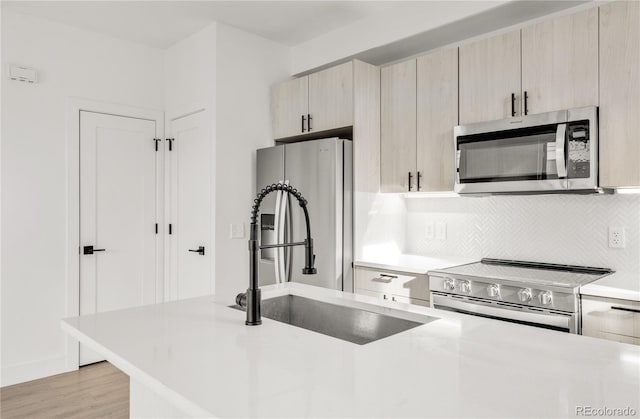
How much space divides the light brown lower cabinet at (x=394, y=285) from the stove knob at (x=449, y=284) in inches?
7.4

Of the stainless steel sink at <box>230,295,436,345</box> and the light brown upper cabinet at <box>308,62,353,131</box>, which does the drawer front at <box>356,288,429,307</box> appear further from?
the light brown upper cabinet at <box>308,62,353,131</box>

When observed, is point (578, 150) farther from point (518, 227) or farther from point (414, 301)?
point (414, 301)

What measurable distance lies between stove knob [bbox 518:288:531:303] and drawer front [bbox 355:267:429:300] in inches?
23.5

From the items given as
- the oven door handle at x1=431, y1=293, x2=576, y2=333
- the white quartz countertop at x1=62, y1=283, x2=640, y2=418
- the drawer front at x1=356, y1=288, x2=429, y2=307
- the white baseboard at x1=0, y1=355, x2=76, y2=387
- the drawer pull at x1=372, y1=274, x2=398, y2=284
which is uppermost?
the white quartz countertop at x1=62, y1=283, x2=640, y2=418

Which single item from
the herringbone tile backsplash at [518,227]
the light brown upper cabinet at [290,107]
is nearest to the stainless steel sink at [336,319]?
the herringbone tile backsplash at [518,227]

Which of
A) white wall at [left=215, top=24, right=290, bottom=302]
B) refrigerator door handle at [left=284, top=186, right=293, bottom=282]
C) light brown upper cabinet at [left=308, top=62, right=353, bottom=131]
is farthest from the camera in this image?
white wall at [left=215, top=24, right=290, bottom=302]

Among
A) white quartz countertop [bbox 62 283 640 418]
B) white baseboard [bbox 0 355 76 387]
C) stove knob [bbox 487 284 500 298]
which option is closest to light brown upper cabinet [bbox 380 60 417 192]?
stove knob [bbox 487 284 500 298]

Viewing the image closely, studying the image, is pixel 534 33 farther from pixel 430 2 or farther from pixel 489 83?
pixel 430 2

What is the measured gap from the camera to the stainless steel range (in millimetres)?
2109

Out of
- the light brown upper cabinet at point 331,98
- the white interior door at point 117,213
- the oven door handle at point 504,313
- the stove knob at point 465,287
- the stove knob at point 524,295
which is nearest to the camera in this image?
the oven door handle at point 504,313

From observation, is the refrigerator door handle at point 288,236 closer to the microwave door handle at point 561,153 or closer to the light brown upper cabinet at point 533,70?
the light brown upper cabinet at point 533,70

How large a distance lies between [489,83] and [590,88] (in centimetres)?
57

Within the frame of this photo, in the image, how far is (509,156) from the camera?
8.38 feet

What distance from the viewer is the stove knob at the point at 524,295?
7.27ft
